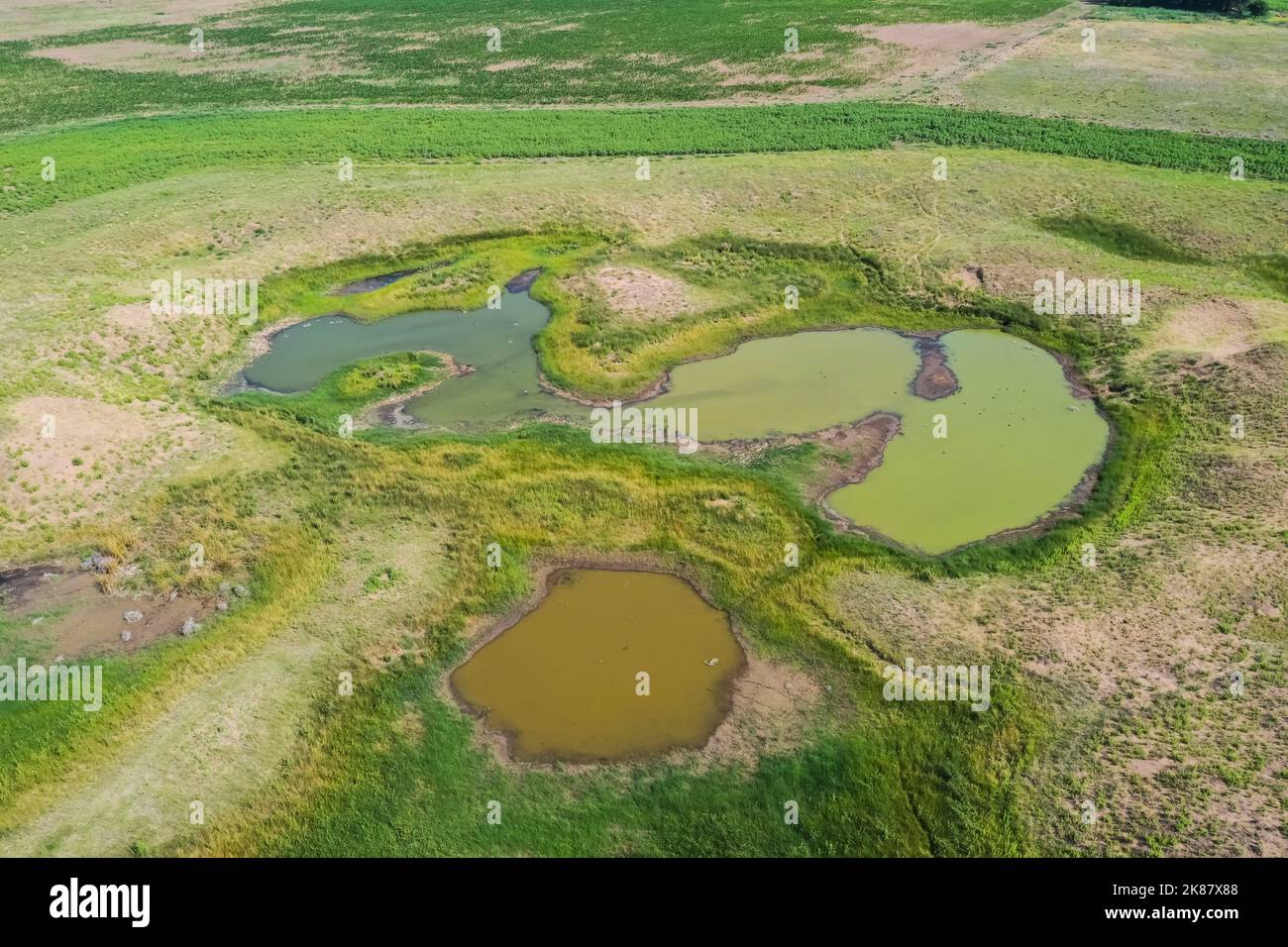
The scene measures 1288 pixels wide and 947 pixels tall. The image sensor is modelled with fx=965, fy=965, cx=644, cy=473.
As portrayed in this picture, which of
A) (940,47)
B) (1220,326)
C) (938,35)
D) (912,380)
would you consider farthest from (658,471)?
(938,35)

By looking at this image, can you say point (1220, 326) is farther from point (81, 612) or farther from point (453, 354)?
point (81, 612)

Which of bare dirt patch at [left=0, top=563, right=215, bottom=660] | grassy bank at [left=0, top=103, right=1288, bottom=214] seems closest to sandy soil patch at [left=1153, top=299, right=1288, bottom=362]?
grassy bank at [left=0, top=103, right=1288, bottom=214]

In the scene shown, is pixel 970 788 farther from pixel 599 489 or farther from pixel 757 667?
pixel 599 489

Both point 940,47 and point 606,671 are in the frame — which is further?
point 940,47

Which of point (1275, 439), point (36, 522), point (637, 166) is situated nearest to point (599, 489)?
point (36, 522)

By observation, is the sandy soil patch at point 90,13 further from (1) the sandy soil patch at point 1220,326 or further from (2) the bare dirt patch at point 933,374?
(1) the sandy soil patch at point 1220,326

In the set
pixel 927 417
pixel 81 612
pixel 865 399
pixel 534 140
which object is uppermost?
pixel 534 140
